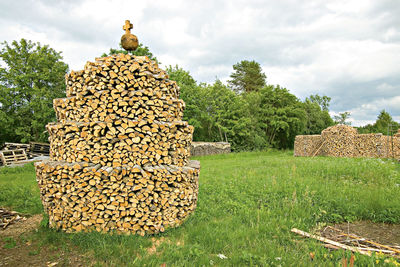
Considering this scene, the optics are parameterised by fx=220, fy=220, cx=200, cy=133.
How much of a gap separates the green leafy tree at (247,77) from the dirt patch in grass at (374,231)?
122 ft

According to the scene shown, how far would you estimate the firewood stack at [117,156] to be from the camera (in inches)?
164

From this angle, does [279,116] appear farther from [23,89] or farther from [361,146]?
[23,89]

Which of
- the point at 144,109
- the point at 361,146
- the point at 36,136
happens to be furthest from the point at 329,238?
the point at 36,136

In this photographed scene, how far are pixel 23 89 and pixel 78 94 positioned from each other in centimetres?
2170

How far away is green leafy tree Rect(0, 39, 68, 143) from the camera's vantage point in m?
20.1

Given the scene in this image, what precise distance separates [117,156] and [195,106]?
772 inches

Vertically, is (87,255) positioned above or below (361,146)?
below

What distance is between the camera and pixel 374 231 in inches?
179

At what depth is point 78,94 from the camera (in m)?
4.57

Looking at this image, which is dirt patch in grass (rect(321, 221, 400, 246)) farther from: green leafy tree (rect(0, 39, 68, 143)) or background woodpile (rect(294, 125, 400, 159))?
green leafy tree (rect(0, 39, 68, 143))

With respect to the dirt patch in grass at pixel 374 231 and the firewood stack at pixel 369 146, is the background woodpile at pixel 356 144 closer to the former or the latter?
the firewood stack at pixel 369 146

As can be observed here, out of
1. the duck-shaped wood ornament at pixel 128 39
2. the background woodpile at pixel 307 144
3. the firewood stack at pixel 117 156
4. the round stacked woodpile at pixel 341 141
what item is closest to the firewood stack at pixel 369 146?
the round stacked woodpile at pixel 341 141

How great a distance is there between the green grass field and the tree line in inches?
614

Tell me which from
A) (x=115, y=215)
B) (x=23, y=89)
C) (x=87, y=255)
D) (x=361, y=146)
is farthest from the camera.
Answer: (x=23, y=89)
